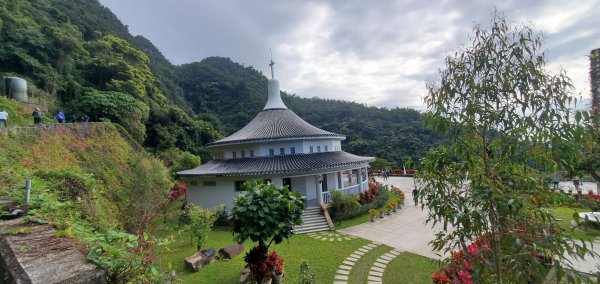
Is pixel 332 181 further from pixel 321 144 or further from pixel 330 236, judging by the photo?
pixel 330 236

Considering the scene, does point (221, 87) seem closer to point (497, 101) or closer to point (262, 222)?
point (262, 222)

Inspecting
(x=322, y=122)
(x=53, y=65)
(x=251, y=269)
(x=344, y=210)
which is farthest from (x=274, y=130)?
(x=322, y=122)

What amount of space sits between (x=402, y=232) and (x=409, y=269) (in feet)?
15.3

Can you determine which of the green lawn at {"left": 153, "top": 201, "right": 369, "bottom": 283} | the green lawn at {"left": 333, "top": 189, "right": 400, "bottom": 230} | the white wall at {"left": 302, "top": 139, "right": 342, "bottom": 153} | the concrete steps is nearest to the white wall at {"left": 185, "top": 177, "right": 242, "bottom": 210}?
the green lawn at {"left": 153, "top": 201, "right": 369, "bottom": 283}

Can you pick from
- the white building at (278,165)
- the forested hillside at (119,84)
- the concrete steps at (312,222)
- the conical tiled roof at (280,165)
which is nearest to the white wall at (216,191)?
the white building at (278,165)

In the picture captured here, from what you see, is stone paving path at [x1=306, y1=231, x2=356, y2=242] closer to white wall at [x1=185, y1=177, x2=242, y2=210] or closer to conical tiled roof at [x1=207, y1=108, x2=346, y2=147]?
white wall at [x1=185, y1=177, x2=242, y2=210]

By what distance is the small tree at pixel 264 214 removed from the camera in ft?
24.7

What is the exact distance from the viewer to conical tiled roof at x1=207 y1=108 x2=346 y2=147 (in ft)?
68.6

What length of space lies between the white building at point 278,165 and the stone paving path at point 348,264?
625cm

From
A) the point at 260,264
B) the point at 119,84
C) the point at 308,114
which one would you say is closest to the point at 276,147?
the point at 260,264

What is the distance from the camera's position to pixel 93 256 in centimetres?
283

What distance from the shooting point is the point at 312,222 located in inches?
629

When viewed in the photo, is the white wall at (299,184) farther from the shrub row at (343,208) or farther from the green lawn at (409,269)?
the green lawn at (409,269)

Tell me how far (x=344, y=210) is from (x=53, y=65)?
2841 cm
